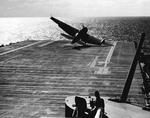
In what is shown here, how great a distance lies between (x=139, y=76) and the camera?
21.9m

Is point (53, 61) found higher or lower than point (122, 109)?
lower

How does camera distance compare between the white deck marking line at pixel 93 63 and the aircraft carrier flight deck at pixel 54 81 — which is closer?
the aircraft carrier flight deck at pixel 54 81

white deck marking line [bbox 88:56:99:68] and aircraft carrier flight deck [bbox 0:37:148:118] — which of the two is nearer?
aircraft carrier flight deck [bbox 0:37:148:118]

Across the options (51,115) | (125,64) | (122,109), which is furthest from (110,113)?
(125,64)

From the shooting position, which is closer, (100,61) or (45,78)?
(45,78)

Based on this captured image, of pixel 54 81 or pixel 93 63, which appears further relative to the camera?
pixel 93 63

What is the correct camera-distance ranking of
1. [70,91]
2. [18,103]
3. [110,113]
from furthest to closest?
[70,91]
[18,103]
[110,113]

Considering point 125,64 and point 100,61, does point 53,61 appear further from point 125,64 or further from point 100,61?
point 125,64

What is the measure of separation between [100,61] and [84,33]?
14161 millimetres

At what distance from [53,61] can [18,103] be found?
13751mm

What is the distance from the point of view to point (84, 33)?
42.2 m

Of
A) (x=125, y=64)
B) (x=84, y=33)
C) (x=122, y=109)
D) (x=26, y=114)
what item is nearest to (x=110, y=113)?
(x=122, y=109)

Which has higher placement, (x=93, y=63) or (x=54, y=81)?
(x=54, y=81)

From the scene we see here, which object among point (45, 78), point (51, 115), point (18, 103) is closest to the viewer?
point (51, 115)
